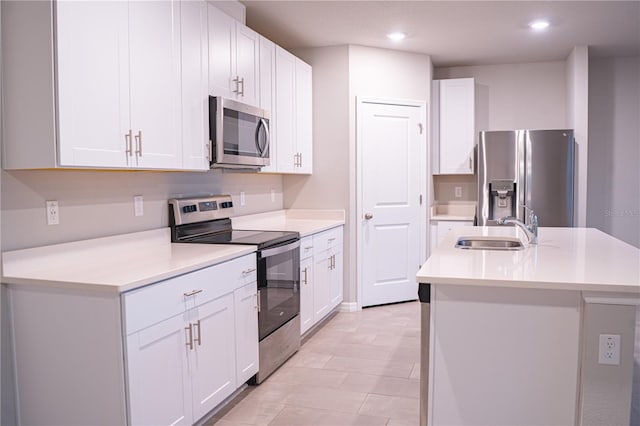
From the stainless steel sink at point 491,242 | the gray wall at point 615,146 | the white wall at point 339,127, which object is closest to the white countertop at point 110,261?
the stainless steel sink at point 491,242

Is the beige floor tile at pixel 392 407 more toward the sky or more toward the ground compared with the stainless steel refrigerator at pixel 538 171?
more toward the ground

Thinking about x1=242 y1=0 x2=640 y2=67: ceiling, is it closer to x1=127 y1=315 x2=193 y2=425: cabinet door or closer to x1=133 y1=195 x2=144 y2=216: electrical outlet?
x1=133 y1=195 x2=144 y2=216: electrical outlet

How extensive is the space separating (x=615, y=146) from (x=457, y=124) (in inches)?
66.6

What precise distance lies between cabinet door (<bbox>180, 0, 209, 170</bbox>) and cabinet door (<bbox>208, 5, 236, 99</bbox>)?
0.07 m

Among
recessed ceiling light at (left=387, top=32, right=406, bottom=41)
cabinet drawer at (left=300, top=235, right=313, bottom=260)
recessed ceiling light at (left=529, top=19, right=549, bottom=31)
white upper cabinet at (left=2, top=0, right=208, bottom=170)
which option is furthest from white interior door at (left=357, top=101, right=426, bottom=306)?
white upper cabinet at (left=2, top=0, right=208, bottom=170)

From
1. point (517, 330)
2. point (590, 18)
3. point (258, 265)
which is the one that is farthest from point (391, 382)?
point (590, 18)

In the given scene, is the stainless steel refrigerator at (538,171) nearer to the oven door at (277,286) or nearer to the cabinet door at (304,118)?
the cabinet door at (304,118)

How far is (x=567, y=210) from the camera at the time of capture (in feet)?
16.2

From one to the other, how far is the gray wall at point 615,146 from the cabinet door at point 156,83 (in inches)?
182

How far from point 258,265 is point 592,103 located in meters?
4.37

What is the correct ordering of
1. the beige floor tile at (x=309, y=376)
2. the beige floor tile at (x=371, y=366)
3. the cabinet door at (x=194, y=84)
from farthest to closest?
the beige floor tile at (x=371, y=366), the beige floor tile at (x=309, y=376), the cabinet door at (x=194, y=84)

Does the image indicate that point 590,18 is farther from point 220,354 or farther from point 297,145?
point 220,354

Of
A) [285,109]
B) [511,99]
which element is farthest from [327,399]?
[511,99]

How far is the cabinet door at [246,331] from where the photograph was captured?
110 inches
